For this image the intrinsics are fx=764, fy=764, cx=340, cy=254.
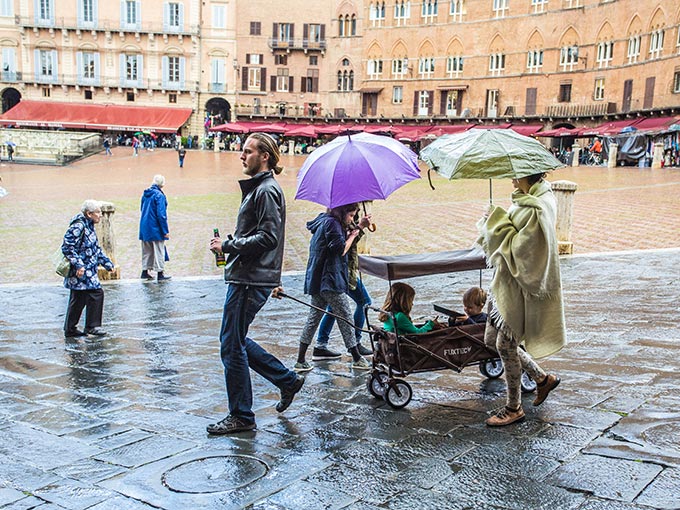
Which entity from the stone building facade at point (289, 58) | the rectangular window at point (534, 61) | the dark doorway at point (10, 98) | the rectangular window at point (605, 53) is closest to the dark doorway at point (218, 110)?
the stone building facade at point (289, 58)

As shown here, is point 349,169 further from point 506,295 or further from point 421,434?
point 421,434

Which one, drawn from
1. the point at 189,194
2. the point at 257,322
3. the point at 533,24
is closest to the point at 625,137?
the point at 533,24

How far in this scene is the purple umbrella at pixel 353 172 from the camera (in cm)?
546

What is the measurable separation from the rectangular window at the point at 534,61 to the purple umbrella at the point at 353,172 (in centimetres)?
4529

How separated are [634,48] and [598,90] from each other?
3.72 m

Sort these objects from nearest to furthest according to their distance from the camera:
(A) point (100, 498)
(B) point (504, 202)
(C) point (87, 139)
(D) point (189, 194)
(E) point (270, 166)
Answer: (A) point (100, 498), (E) point (270, 166), (B) point (504, 202), (D) point (189, 194), (C) point (87, 139)

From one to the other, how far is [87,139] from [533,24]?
2786 centimetres

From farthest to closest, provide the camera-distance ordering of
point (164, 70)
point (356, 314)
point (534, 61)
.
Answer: point (164, 70)
point (534, 61)
point (356, 314)

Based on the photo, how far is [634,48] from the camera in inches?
1661

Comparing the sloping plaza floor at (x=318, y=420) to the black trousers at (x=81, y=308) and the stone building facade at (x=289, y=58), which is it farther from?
the stone building facade at (x=289, y=58)

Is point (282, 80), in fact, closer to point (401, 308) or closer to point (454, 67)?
point (454, 67)

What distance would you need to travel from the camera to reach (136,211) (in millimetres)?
18297

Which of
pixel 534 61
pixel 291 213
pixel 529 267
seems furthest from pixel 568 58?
pixel 529 267

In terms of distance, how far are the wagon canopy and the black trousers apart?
302cm
